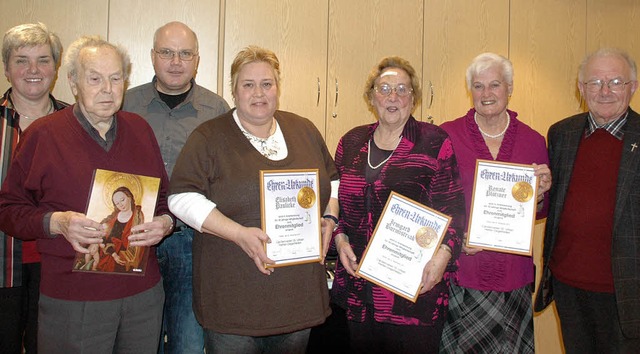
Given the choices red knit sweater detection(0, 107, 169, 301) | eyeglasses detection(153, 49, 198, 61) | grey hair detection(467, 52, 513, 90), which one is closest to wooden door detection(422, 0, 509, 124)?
grey hair detection(467, 52, 513, 90)

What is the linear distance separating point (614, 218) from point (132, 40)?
10.3 ft

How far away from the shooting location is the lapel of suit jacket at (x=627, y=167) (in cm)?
230

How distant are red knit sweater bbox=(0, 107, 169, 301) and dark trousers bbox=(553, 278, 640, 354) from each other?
194cm

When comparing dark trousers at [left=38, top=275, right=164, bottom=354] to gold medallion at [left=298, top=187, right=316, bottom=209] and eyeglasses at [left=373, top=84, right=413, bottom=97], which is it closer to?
gold medallion at [left=298, top=187, right=316, bottom=209]

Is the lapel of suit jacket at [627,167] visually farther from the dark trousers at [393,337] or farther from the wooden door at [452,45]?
the wooden door at [452,45]

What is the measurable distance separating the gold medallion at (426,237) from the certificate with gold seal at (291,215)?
413mm

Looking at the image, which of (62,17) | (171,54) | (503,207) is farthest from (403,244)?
(62,17)

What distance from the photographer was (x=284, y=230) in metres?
1.97

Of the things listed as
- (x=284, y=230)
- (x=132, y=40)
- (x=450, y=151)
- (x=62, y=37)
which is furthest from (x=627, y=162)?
(x=62, y=37)

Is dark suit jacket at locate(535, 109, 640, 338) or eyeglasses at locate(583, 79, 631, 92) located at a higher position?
eyeglasses at locate(583, 79, 631, 92)

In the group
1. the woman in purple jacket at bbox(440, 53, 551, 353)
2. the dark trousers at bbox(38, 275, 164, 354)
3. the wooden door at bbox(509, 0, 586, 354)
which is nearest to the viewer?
the dark trousers at bbox(38, 275, 164, 354)

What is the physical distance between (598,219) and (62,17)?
346 cm

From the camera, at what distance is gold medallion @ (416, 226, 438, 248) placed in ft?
6.93

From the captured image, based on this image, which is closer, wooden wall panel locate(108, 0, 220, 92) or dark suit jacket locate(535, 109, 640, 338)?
dark suit jacket locate(535, 109, 640, 338)
